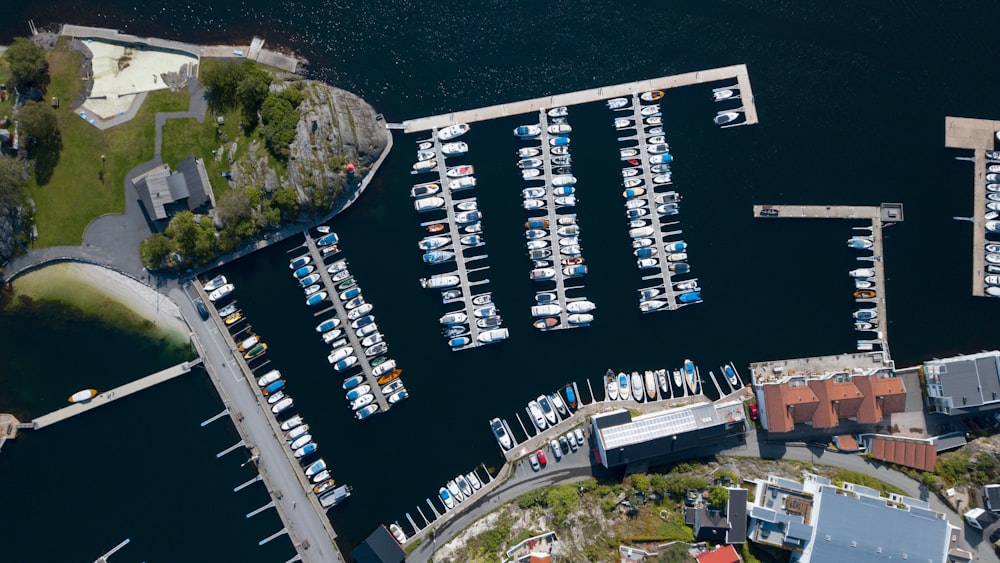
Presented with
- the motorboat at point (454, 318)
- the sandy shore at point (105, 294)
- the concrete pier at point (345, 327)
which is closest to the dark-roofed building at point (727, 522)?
the motorboat at point (454, 318)

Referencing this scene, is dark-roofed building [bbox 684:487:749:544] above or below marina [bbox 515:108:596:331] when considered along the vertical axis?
below

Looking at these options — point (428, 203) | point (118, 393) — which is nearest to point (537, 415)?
point (428, 203)

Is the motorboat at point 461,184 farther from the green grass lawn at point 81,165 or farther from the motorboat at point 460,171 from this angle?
the green grass lawn at point 81,165

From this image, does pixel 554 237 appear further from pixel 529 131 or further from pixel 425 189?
pixel 425 189

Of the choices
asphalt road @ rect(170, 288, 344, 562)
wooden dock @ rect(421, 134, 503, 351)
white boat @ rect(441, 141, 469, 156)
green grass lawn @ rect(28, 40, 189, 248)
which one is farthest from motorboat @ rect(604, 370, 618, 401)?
green grass lawn @ rect(28, 40, 189, 248)

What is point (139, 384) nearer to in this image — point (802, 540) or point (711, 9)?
point (802, 540)

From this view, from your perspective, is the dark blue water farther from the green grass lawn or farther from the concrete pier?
the green grass lawn
